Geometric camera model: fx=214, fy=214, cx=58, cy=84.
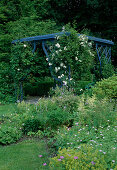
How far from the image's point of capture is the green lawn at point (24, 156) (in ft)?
11.8

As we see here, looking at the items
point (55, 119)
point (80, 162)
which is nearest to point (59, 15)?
point (55, 119)

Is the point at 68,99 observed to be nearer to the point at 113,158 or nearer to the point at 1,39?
the point at 113,158

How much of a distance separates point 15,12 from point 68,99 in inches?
424

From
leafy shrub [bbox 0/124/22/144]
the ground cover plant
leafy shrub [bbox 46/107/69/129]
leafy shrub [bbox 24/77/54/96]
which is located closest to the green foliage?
the ground cover plant

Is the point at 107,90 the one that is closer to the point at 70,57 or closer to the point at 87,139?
the point at 70,57

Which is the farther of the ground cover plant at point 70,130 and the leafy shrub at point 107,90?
the leafy shrub at point 107,90

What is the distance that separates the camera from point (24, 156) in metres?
4.00

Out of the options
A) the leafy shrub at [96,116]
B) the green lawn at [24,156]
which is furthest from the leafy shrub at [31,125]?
the leafy shrub at [96,116]

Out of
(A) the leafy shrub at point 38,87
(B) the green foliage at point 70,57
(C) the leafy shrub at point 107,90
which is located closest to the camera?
(C) the leafy shrub at point 107,90

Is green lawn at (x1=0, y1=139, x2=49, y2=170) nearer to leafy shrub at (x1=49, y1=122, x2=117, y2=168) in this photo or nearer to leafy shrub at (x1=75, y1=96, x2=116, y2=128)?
leafy shrub at (x1=49, y1=122, x2=117, y2=168)

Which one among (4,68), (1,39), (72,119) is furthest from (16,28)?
(72,119)

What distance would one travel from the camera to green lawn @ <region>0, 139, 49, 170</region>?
3.61m

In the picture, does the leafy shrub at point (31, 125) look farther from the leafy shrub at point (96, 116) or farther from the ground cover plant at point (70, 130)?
the leafy shrub at point (96, 116)

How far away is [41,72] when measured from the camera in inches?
442
